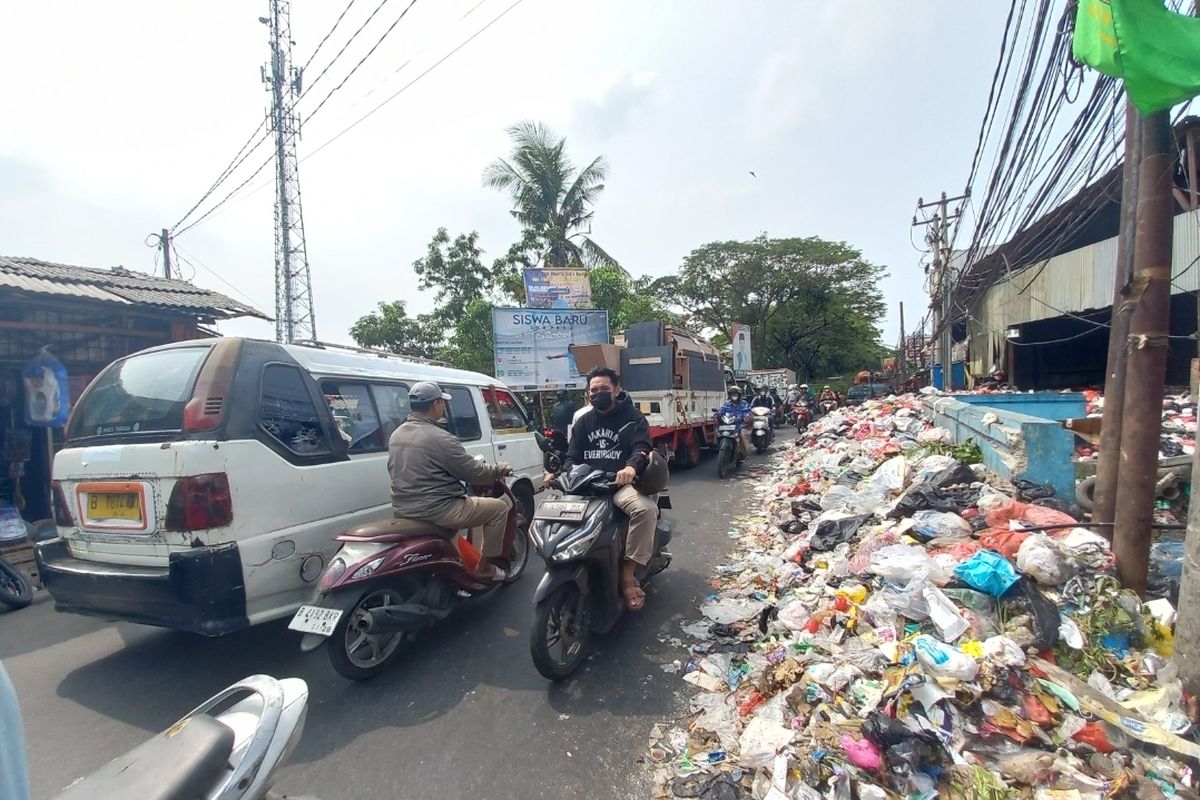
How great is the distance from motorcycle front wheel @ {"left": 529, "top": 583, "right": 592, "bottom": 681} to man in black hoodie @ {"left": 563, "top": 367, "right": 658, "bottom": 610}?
0.37 meters

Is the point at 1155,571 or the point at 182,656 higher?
the point at 1155,571

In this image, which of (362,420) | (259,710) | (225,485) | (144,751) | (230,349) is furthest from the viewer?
(362,420)

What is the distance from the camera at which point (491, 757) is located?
2.48 meters

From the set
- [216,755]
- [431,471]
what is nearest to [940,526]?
[431,471]

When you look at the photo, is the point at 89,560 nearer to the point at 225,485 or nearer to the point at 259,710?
the point at 225,485

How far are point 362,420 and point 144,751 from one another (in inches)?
110

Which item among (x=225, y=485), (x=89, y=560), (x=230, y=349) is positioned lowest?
(x=89, y=560)

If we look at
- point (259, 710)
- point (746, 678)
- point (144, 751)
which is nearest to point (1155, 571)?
point (746, 678)

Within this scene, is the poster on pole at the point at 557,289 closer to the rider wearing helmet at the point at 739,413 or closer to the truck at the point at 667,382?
the truck at the point at 667,382

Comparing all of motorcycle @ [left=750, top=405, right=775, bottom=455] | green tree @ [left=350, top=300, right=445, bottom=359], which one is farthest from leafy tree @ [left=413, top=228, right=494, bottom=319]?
motorcycle @ [left=750, top=405, right=775, bottom=455]

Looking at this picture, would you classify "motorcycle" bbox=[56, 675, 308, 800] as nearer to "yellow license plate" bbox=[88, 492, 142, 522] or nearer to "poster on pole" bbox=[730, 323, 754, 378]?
"yellow license plate" bbox=[88, 492, 142, 522]

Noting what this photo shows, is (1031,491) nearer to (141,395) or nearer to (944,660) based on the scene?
(944,660)

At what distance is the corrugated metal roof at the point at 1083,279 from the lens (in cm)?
930

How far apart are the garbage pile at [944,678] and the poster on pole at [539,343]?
439 inches
